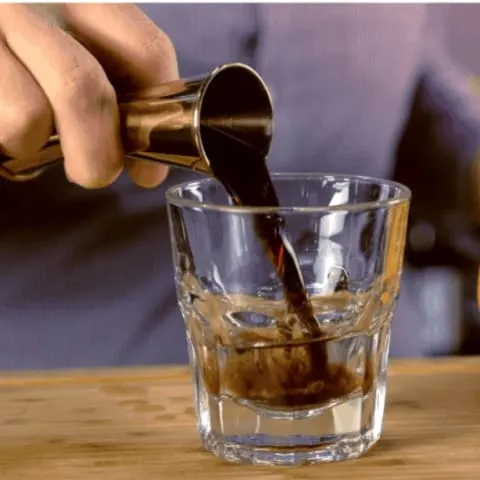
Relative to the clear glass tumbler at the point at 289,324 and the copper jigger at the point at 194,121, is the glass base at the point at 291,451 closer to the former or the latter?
the clear glass tumbler at the point at 289,324

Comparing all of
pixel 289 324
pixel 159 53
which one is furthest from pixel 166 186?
pixel 289 324

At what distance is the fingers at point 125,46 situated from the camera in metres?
0.61

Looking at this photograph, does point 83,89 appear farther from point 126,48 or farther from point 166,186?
point 166,186

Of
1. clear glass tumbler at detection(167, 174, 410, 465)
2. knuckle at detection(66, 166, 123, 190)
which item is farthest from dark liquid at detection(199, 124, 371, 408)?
knuckle at detection(66, 166, 123, 190)

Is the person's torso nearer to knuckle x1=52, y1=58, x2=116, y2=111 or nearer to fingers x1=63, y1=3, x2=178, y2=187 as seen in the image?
fingers x1=63, y1=3, x2=178, y2=187

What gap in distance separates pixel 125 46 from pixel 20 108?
91 mm

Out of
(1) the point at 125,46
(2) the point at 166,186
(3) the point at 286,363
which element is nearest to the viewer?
(3) the point at 286,363

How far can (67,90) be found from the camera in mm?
545

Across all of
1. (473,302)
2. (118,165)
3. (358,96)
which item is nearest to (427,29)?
(358,96)

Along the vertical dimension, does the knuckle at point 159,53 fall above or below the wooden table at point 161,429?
above

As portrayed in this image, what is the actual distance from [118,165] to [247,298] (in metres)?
0.12

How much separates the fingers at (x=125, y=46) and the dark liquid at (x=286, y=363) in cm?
15

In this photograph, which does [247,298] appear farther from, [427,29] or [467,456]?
[427,29]

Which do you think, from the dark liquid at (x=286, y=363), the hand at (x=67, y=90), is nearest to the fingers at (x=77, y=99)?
the hand at (x=67, y=90)
